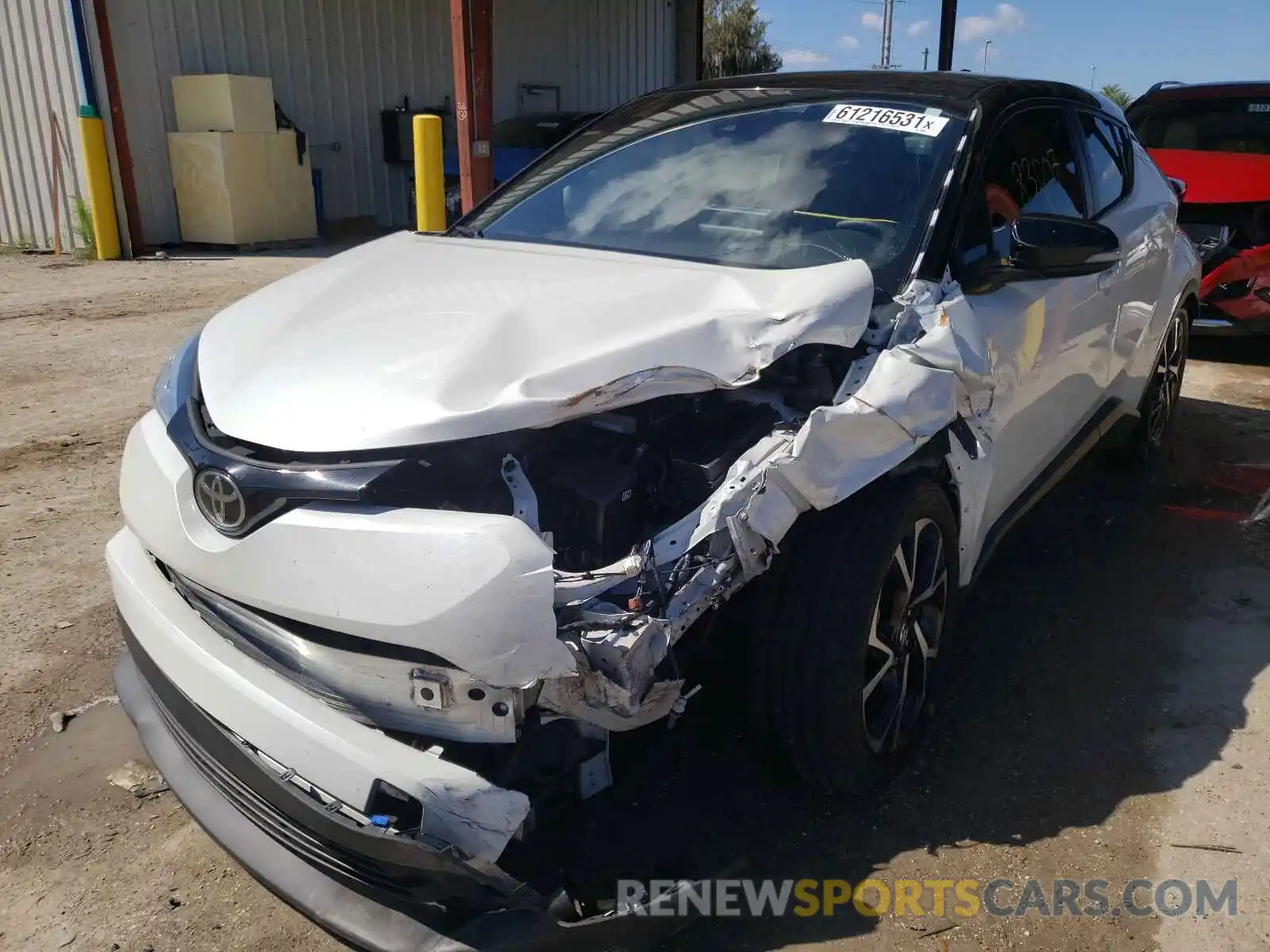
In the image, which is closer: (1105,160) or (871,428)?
(871,428)

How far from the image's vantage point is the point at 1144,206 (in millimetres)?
4266

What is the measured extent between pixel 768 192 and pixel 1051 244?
809 mm

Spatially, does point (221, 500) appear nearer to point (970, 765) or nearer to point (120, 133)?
point (970, 765)

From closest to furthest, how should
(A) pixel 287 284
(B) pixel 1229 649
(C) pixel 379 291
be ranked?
(C) pixel 379 291 < (A) pixel 287 284 < (B) pixel 1229 649

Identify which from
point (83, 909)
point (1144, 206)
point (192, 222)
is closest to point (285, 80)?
point (192, 222)

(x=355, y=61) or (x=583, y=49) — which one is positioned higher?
(x=583, y=49)

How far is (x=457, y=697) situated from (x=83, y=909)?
3.83 feet

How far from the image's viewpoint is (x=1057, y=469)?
358cm

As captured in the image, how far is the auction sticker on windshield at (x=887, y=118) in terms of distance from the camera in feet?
9.99

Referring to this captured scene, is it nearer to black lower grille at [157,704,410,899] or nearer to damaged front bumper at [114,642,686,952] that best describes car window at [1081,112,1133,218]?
damaged front bumper at [114,642,686,952]

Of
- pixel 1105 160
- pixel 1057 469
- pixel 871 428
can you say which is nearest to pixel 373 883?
pixel 871 428

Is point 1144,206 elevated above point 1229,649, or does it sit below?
above

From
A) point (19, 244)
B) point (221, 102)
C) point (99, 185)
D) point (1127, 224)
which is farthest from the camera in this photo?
point (19, 244)

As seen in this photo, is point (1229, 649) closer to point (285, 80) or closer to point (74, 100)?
point (74, 100)
